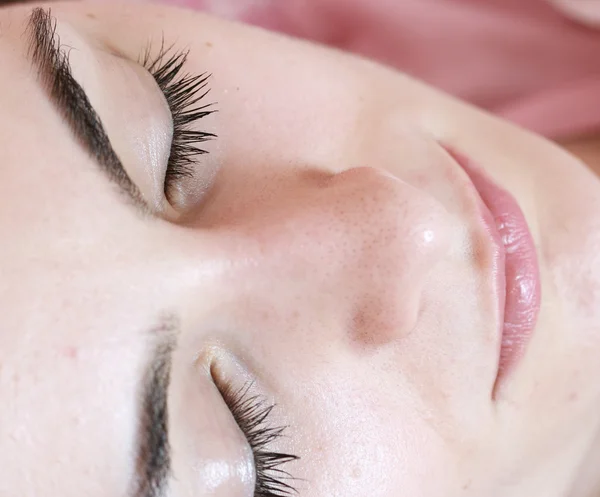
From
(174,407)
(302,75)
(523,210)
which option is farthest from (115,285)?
(523,210)

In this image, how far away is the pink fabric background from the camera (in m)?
1.10

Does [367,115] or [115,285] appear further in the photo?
[367,115]

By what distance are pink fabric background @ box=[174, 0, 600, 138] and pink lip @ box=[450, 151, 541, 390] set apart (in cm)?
47

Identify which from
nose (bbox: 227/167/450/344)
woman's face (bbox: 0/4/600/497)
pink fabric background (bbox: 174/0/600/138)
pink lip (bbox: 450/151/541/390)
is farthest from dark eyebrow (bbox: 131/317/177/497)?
pink fabric background (bbox: 174/0/600/138)

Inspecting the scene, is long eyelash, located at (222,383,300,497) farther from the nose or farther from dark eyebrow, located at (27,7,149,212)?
dark eyebrow, located at (27,7,149,212)

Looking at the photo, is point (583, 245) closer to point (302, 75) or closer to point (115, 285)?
point (302, 75)

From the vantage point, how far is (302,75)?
29.0 inches

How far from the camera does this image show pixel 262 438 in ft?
1.94

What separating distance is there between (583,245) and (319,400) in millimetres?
400

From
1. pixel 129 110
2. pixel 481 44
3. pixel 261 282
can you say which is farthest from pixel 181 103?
pixel 481 44

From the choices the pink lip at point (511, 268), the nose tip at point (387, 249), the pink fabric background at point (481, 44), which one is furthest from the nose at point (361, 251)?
the pink fabric background at point (481, 44)

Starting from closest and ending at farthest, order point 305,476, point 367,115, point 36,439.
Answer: point 36,439, point 305,476, point 367,115

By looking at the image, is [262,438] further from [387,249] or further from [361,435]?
[387,249]

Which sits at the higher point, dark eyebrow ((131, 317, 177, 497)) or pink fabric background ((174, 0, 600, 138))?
pink fabric background ((174, 0, 600, 138))
